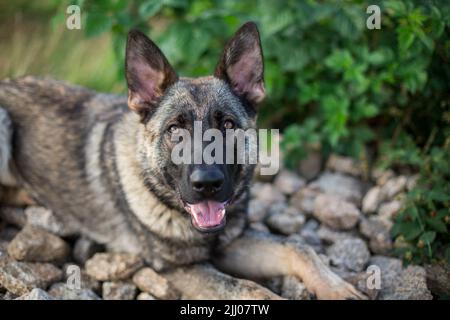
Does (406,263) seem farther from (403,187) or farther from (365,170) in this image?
(365,170)

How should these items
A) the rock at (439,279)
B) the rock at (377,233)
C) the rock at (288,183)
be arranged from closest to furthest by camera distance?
the rock at (439,279) → the rock at (377,233) → the rock at (288,183)

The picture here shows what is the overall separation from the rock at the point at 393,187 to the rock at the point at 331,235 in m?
0.60

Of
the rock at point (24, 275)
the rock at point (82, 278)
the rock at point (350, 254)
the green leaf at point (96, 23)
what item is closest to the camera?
the rock at point (24, 275)

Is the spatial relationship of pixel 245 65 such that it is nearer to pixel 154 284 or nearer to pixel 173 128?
pixel 173 128

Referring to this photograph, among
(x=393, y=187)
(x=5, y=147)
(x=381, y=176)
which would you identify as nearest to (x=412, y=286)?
(x=393, y=187)

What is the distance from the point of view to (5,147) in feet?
14.5

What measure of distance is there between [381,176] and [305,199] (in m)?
0.79

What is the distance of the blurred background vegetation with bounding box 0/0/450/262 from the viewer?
4375 millimetres

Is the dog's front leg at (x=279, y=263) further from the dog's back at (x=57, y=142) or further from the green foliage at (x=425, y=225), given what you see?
the dog's back at (x=57, y=142)

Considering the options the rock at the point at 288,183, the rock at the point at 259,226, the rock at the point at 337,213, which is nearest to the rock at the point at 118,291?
the rock at the point at 259,226

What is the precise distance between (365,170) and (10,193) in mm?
3278

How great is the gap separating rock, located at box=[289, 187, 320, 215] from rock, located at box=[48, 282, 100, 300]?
79.1 inches

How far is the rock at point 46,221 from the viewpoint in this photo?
4375mm

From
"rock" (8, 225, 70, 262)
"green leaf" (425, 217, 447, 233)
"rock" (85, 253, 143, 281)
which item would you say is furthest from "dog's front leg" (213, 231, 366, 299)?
"rock" (8, 225, 70, 262)
